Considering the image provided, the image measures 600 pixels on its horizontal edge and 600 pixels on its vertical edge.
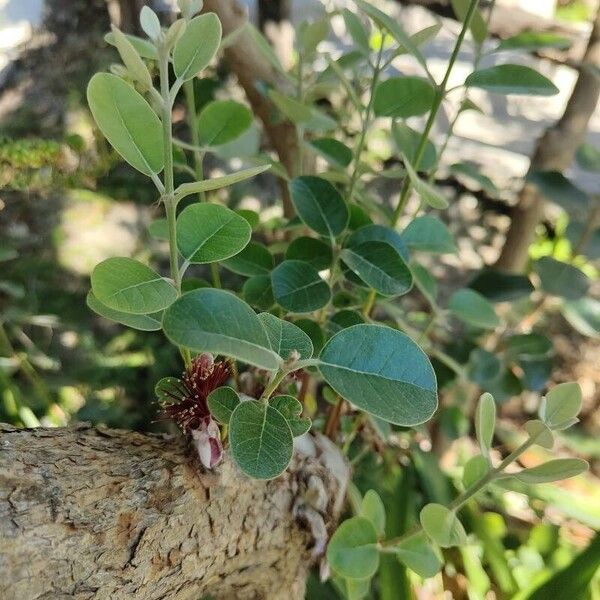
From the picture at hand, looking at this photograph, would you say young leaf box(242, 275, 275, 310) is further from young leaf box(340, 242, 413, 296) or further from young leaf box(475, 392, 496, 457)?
young leaf box(475, 392, 496, 457)

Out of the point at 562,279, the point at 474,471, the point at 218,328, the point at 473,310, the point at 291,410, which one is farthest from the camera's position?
the point at 562,279

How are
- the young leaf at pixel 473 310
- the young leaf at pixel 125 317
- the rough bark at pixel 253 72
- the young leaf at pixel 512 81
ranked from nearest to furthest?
1. the young leaf at pixel 125 317
2. the young leaf at pixel 512 81
3. the young leaf at pixel 473 310
4. the rough bark at pixel 253 72

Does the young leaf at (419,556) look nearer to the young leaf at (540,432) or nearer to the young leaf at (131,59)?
the young leaf at (540,432)

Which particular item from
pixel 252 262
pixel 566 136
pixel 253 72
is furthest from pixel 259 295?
pixel 566 136

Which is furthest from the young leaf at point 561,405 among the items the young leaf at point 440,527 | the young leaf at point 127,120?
the young leaf at point 127,120

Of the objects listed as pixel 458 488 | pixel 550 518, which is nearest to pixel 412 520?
pixel 458 488

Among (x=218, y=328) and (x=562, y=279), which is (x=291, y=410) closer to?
(x=218, y=328)

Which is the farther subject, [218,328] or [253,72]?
[253,72]
